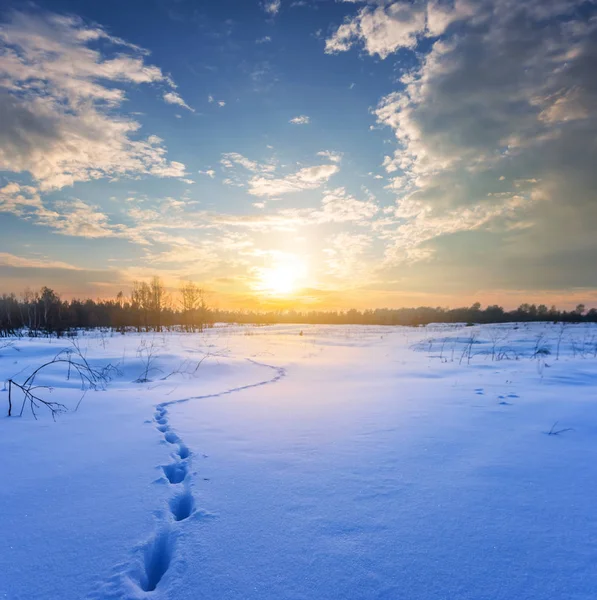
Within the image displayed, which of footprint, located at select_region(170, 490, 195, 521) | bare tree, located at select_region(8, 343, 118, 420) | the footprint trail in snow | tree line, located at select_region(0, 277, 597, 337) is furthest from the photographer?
tree line, located at select_region(0, 277, 597, 337)

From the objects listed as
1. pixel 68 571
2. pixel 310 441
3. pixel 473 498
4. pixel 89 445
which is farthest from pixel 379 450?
pixel 89 445

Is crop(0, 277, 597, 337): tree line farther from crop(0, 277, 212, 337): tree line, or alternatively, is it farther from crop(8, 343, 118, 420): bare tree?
crop(8, 343, 118, 420): bare tree

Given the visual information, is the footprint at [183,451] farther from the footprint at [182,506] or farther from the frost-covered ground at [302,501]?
the footprint at [182,506]

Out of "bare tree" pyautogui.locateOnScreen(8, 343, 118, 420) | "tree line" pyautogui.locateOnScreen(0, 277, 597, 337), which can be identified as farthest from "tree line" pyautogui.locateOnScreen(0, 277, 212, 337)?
"bare tree" pyautogui.locateOnScreen(8, 343, 118, 420)

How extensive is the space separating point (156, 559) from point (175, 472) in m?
0.85

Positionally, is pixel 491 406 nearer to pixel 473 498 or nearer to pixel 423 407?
pixel 423 407

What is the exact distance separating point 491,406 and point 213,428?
3.18 metres

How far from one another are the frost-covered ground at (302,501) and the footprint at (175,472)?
1 centimetres

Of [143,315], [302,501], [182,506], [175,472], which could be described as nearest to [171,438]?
[175,472]

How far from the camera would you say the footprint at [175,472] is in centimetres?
228

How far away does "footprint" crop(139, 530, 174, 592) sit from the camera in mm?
1375

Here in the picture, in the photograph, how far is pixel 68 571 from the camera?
53.0 inches

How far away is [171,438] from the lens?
9.78 ft

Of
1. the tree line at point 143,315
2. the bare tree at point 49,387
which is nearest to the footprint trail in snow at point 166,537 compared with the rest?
the bare tree at point 49,387
